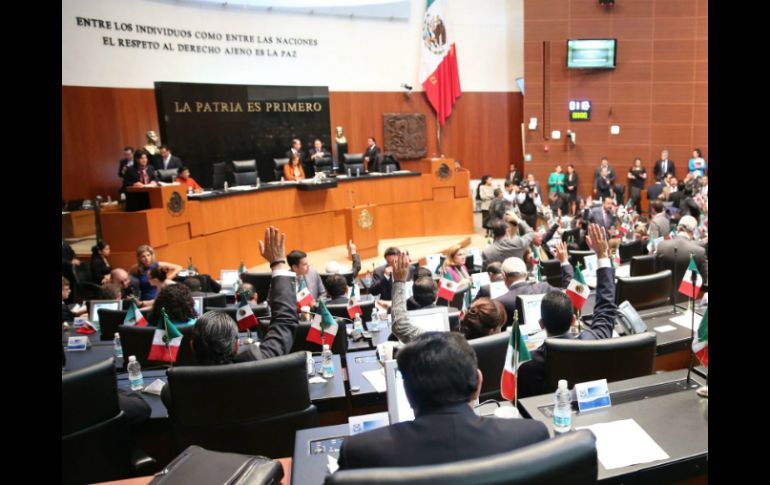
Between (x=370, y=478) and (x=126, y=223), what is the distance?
6.99 meters

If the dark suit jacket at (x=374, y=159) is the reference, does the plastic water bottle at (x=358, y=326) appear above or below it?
below

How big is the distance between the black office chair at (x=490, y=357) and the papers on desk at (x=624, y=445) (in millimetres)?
740

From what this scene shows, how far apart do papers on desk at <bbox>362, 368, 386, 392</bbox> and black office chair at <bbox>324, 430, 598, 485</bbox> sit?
1.65m

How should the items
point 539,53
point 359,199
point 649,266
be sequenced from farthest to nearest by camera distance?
point 539,53 < point 359,199 < point 649,266

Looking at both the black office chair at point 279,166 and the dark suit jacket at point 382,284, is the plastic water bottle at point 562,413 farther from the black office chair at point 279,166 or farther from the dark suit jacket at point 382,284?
the black office chair at point 279,166

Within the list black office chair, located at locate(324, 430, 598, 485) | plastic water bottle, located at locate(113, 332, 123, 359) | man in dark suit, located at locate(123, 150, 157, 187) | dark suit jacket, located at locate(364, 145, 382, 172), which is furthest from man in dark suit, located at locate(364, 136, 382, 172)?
black office chair, located at locate(324, 430, 598, 485)

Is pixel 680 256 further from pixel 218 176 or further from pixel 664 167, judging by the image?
pixel 664 167

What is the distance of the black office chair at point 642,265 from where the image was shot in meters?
5.39

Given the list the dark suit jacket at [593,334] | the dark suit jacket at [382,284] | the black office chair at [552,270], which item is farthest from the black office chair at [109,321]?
the black office chair at [552,270]

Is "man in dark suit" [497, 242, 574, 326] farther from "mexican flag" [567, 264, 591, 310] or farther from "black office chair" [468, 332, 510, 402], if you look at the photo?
"black office chair" [468, 332, 510, 402]

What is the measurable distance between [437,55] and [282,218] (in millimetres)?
6229

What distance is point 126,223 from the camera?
23.8 feet
